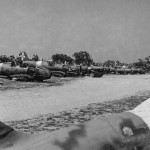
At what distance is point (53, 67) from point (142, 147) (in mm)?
35303

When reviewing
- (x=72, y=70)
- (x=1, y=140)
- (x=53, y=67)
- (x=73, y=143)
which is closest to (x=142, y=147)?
(x=73, y=143)

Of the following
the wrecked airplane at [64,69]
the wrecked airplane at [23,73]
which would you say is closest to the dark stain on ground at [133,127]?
the wrecked airplane at [23,73]

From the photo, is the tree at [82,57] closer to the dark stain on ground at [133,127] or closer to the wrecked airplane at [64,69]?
the wrecked airplane at [64,69]

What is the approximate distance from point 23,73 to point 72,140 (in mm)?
23994

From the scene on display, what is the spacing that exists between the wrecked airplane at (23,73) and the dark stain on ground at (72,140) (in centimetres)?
2327

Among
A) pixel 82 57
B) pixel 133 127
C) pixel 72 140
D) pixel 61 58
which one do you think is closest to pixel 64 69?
pixel 133 127

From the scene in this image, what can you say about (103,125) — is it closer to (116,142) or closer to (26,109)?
(116,142)

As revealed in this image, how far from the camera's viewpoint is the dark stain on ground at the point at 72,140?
1167 mm

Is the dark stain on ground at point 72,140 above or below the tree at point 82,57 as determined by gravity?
below

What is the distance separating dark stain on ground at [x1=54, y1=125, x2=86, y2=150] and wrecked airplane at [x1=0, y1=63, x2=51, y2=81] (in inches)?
916

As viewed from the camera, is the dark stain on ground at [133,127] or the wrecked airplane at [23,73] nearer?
the dark stain on ground at [133,127]

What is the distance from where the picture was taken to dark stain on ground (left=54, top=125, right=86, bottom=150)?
117 cm

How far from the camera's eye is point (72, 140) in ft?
3.97

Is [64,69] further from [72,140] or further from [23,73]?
[72,140]
